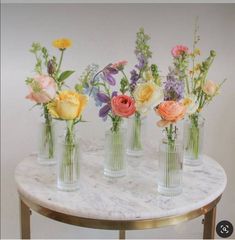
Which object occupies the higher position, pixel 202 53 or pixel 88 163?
pixel 202 53

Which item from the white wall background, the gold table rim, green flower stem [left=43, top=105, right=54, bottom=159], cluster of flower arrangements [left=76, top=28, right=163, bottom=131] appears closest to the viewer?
the gold table rim

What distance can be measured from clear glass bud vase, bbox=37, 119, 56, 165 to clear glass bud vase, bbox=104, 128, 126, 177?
8.7 inches

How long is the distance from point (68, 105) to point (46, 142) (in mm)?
351

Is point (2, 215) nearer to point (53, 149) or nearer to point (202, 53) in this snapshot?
point (53, 149)

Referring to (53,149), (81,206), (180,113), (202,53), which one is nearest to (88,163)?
(53,149)

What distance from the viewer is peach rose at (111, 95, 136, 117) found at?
1.32m

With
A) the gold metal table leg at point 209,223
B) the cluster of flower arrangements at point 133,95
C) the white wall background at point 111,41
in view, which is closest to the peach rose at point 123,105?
the cluster of flower arrangements at point 133,95

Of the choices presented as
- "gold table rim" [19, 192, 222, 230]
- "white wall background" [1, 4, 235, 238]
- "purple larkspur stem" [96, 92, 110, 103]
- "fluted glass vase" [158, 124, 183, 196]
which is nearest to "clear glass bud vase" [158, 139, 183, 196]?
"fluted glass vase" [158, 124, 183, 196]

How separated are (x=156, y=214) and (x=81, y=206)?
8.3 inches

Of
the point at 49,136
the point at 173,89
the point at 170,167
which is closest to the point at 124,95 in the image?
the point at 173,89

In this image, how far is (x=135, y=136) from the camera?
165 centimetres

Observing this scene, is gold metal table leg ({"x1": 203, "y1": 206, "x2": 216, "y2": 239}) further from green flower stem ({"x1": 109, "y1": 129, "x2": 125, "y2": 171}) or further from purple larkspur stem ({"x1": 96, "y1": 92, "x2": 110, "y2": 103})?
purple larkspur stem ({"x1": 96, "y1": 92, "x2": 110, "y2": 103})

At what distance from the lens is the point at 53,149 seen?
1571 mm

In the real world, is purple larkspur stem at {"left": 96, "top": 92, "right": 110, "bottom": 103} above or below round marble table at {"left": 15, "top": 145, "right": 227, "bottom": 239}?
above
